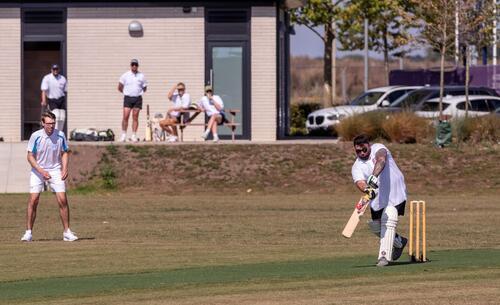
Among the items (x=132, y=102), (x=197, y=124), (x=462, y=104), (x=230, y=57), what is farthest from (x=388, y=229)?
(x=462, y=104)

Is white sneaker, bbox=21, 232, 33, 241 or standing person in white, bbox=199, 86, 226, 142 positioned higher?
standing person in white, bbox=199, 86, 226, 142

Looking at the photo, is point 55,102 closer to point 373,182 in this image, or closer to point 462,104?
point 462,104

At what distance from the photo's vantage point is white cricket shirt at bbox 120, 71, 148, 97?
3136cm

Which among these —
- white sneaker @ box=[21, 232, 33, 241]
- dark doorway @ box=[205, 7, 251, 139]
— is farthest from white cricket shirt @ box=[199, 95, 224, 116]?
white sneaker @ box=[21, 232, 33, 241]

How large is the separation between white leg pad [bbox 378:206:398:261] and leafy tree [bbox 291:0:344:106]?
1382 inches

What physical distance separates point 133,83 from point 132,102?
20.0 inches

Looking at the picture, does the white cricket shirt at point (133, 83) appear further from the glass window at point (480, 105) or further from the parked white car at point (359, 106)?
the glass window at point (480, 105)

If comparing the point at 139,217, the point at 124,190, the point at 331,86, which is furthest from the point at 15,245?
the point at 331,86

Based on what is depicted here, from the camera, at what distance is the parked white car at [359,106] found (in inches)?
1555

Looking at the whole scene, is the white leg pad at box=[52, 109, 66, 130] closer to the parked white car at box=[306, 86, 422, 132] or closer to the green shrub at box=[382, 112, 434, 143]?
the green shrub at box=[382, 112, 434, 143]

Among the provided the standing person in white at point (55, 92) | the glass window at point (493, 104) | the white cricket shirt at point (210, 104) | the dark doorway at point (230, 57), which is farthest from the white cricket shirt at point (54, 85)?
the glass window at point (493, 104)

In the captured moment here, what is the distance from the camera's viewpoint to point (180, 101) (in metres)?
32.3

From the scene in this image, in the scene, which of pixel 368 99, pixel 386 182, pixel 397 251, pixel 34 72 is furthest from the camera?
pixel 368 99

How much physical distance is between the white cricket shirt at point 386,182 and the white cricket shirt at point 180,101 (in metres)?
17.1
